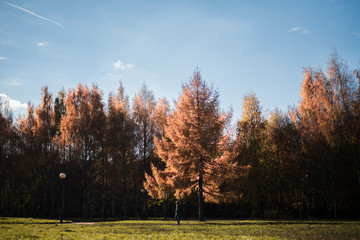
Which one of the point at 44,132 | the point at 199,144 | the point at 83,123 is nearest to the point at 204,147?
the point at 199,144

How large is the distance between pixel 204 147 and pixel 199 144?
47 cm

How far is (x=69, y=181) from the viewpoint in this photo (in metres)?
40.2

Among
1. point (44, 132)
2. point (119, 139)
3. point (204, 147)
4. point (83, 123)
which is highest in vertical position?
point (83, 123)

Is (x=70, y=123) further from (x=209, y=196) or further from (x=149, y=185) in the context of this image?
(x=209, y=196)

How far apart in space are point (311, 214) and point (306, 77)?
15.3 m

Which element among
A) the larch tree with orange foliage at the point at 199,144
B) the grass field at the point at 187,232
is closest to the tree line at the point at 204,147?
the larch tree with orange foliage at the point at 199,144

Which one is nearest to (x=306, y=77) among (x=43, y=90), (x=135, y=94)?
(x=135, y=94)

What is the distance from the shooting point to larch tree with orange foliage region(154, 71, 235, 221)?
22.2 metres

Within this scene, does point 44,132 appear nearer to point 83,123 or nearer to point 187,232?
point 83,123

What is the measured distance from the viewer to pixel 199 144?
2194 centimetres

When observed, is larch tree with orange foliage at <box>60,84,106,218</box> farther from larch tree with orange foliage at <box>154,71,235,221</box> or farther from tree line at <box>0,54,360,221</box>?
larch tree with orange foliage at <box>154,71,235,221</box>

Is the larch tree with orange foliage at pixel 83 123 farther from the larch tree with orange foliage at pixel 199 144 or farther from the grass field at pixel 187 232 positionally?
the grass field at pixel 187 232

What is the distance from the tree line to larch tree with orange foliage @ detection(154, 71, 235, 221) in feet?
0.27

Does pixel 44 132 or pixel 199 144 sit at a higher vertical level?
pixel 44 132
